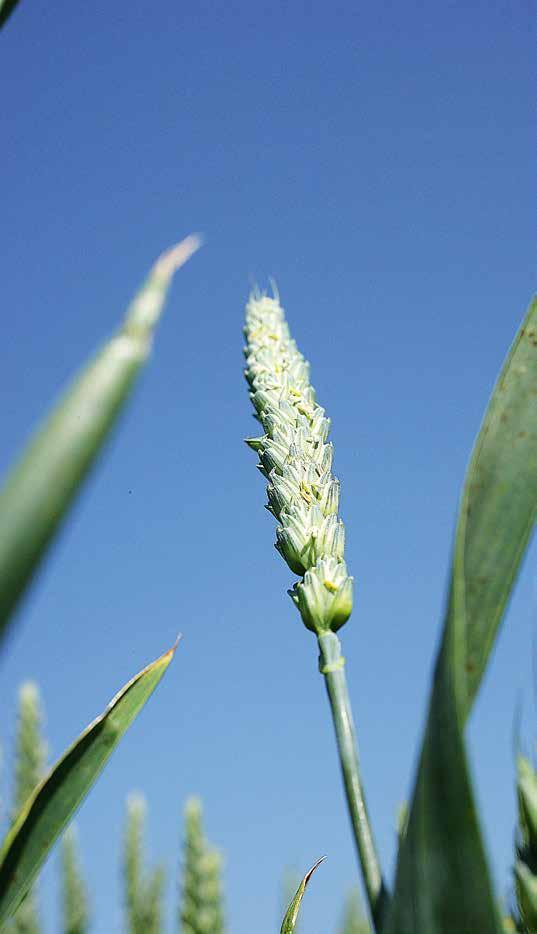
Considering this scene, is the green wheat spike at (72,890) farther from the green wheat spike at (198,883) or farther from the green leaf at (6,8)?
the green leaf at (6,8)

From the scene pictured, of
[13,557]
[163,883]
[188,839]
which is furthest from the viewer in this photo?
[163,883]

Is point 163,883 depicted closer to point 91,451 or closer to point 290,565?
point 290,565

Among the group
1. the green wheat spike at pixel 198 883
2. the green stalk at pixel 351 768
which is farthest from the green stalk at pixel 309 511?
the green wheat spike at pixel 198 883

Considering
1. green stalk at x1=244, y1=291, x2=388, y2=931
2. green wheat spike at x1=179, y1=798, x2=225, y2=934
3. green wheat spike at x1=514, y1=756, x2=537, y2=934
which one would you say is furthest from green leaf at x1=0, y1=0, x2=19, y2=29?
green wheat spike at x1=179, y1=798, x2=225, y2=934

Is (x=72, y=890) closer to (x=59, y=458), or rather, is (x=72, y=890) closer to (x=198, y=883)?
(x=198, y=883)

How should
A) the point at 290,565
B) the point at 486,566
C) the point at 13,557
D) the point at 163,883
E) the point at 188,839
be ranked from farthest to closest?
the point at 163,883, the point at 188,839, the point at 290,565, the point at 486,566, the point at 13,557

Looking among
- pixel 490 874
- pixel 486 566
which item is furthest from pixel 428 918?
pixel 486 566
